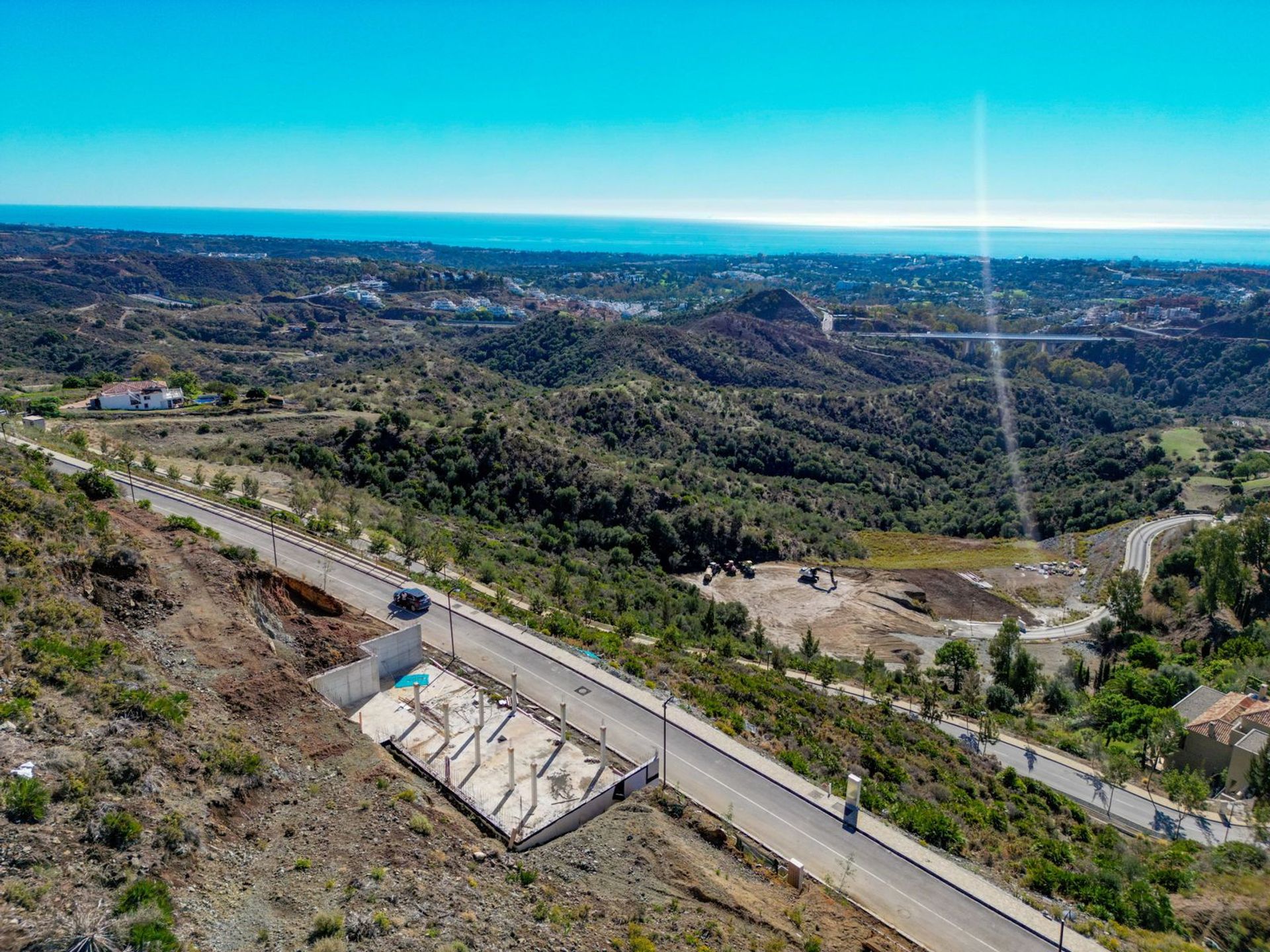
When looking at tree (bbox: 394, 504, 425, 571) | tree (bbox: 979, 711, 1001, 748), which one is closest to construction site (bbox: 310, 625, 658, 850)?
tree (bbox: 394, 504, 425, 571)

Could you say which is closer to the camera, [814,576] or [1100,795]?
[1100,795]

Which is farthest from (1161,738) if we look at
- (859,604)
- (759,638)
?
(859,604)

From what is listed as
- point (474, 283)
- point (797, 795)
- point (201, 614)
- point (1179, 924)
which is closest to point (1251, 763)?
point (1179, 924)

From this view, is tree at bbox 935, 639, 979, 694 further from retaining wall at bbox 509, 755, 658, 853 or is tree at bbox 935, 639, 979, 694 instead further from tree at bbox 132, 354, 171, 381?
tree at bbox 132, 354, 171, 381

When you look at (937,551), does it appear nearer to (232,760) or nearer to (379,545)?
(379,545)

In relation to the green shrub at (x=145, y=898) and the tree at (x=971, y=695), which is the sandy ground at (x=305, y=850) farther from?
the tree at (x=971, y=695)

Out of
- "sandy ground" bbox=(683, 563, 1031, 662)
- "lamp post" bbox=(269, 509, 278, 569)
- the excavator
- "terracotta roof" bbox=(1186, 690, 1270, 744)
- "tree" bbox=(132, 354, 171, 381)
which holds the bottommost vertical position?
"sandy ground" bbox=(683, 563, 1031, 662)
